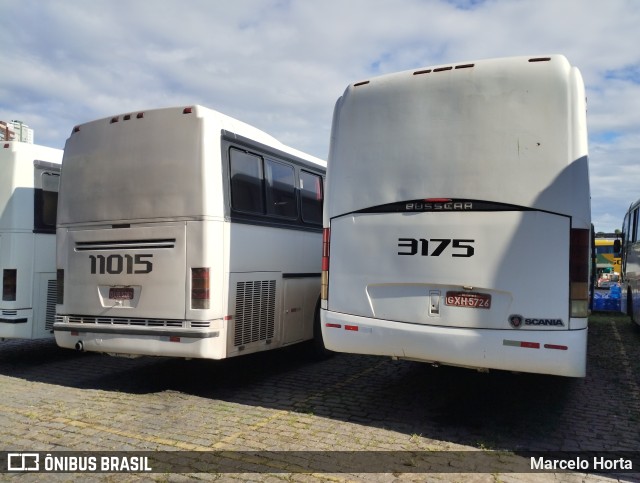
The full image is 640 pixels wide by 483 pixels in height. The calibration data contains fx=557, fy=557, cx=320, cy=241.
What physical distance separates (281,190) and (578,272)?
175 inches

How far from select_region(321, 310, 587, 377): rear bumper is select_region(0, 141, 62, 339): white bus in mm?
4720

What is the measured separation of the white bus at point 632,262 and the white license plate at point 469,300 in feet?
29.1

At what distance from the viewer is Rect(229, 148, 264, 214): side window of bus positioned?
703 centimetres

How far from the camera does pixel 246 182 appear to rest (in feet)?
23.9

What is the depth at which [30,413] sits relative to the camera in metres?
6.05

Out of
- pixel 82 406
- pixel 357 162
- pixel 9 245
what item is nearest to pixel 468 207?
pixel 357 162

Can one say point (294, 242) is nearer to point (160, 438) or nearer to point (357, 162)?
point (357, 162)

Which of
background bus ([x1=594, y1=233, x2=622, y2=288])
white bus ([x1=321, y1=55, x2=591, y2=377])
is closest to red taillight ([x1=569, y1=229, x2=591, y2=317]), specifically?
white bus ([x1=321, y1=55, x2=591, y2=377])

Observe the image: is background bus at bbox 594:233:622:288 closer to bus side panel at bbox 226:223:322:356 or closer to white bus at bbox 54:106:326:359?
bus side panel at bbox 226:223:322:356

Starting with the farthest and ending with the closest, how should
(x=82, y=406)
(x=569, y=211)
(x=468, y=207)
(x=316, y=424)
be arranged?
(x=82, y=406) → (x=316, y=424) → (x=468, y=207) → (x=569, y=211)

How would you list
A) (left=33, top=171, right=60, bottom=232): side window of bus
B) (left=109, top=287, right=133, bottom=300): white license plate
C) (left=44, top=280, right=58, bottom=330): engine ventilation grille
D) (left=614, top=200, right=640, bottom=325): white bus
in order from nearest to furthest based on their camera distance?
(left=109, top=287, right=133, bottom=300): white license plate < (left=44, top=280, right=58, bottom=330): engine ventilation grille < (left=33, top=171, right=60, bottom=232): side window of bus < (left=614, top=200, right=640, bottom=325): white bus

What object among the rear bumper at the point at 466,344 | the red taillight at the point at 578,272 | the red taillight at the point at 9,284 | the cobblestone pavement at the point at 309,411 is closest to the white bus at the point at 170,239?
the cobblestone pavement at the point at 309,411

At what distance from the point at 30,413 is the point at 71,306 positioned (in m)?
1.57

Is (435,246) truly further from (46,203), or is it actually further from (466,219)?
(46,203)
